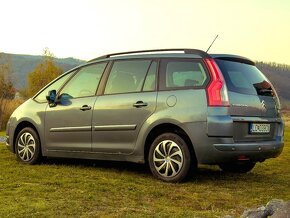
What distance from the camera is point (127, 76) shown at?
737 cm

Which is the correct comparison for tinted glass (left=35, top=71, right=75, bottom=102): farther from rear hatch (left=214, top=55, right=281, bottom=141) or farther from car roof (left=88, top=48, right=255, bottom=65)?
rear hatch (left=214, top=55, right=281, bottom=141)

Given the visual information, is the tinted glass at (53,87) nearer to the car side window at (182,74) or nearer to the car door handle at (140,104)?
the car door handle at (140,104)

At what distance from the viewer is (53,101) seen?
8039mm

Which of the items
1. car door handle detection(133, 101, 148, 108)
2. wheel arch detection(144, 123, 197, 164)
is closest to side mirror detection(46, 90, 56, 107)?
car door handle detection(133, 101, 148, 108)

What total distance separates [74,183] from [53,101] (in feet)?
7.08

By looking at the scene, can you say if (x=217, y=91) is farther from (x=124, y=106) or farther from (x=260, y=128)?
(x=124, y=106)

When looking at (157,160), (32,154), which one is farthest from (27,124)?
(157,160)

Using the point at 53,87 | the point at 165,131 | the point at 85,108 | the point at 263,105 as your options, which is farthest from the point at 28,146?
the point at 263,105

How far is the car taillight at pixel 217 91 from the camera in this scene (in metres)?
6.23

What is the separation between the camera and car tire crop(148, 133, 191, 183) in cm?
643

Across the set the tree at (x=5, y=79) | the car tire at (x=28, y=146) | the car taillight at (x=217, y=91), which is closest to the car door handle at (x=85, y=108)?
the car tire at (x=28, y=146)

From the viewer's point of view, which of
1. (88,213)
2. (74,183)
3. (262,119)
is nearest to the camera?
(88,213)

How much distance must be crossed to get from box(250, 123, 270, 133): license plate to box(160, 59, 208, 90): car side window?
3.05 ft

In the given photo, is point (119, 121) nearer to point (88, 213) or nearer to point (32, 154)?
point (32, 154)
